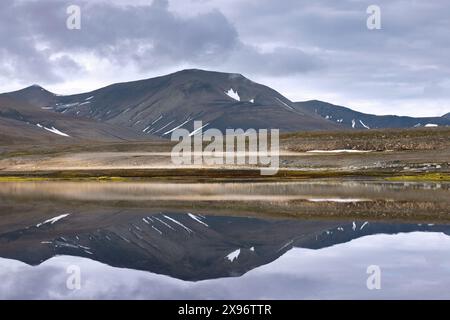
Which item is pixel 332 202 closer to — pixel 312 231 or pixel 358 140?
pixel 312 231

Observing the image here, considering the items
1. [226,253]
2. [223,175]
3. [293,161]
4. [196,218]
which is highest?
[293,161]

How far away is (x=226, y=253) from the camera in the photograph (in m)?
23.2

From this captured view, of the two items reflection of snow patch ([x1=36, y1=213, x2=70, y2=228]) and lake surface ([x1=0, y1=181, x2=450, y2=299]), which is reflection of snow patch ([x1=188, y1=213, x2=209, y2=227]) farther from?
reflection of snow patch ([x1=36, y1=213, x2=70, y2=228])

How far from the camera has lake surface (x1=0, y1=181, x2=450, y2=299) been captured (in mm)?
16734

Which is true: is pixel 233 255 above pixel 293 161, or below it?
below

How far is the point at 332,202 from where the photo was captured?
4578 cm

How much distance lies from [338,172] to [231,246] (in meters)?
79.6

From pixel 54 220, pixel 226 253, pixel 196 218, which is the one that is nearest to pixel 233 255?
pixel 226 253

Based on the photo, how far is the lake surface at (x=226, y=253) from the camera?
16.7m

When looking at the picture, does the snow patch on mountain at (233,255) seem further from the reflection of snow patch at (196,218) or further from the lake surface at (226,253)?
the reflection of snow patch at (196,218)

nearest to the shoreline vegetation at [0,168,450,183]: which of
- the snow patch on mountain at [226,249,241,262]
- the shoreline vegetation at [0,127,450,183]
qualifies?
the shoreline vegetation at [0,127,450,183]

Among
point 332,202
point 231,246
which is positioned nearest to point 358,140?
point 332,202

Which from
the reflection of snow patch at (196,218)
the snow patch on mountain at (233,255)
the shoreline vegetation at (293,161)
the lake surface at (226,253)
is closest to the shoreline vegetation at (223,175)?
the shoreline vegetation at (293,161)

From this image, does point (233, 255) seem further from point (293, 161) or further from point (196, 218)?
point (293, 161)
